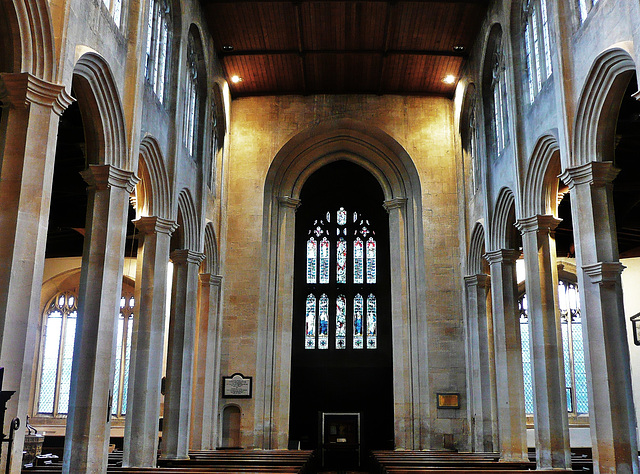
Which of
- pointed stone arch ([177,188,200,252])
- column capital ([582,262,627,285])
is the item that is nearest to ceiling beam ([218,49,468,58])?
pointed stone arch ([177,188,200,252])

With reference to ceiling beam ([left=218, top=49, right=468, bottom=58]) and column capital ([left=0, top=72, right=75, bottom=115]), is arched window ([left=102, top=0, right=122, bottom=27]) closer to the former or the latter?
column capital ([left=0, top=72, right=75, bottom=115])

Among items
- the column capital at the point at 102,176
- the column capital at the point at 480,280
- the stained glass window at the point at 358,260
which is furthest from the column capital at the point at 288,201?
the column capital at the point at 102,176

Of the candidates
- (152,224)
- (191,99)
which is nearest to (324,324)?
(191,99)

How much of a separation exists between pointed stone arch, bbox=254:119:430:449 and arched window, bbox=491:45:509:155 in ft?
14.1

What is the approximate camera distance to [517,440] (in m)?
15.5

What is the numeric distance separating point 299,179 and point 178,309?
7617 mm

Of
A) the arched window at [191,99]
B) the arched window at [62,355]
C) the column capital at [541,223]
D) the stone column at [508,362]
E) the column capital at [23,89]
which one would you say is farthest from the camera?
the arched window at [62,355]

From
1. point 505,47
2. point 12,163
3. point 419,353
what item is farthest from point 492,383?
point 12,163

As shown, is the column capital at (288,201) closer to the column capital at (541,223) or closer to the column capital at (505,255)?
the column capital at (505,255)

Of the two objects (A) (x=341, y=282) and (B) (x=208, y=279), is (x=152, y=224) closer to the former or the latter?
(B) (x=208, y=279)

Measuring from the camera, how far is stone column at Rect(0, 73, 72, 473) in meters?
7.54

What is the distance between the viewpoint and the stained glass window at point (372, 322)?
24.8 metres

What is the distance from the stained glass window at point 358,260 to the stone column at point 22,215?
1790 centimetres

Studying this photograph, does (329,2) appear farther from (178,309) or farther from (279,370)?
(279,370)
